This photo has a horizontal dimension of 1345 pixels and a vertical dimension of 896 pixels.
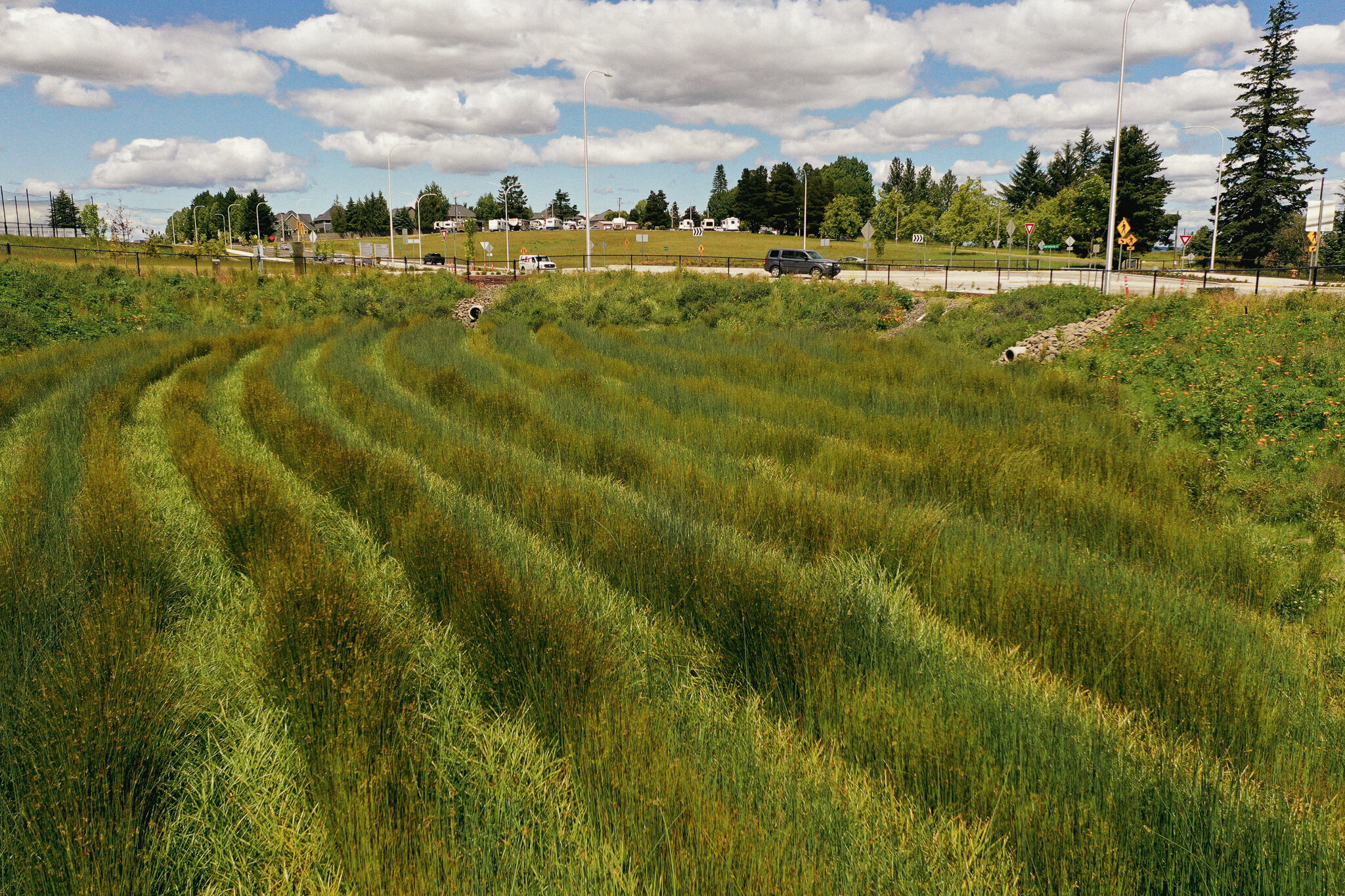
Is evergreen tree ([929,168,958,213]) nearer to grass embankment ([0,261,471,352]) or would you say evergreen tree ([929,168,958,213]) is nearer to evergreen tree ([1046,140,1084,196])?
evergreen tree ([1046,140,1084,196])

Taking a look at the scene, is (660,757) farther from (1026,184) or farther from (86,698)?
(1026,184)

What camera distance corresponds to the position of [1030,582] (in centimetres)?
577

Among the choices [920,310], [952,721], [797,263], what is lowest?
[952,721]

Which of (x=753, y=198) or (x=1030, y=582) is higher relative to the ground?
(x=753, y=198)

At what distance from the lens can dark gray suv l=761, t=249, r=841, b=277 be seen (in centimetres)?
4959

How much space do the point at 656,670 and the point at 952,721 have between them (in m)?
1.62

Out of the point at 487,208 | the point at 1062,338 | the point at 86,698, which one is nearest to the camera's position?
the point at 86,698

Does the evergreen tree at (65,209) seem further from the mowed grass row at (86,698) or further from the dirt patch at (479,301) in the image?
the mowed grass row at (86,698)

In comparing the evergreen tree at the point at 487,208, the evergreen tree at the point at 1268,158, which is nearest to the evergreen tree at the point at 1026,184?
the evergreen tree at the point at 1268,158

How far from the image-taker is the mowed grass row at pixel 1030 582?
4.58m

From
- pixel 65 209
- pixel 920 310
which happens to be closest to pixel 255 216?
pixel 65 209

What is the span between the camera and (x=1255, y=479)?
10.6 m

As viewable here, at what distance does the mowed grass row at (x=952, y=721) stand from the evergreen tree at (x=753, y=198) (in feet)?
479

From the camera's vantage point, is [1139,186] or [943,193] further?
[943,193]
